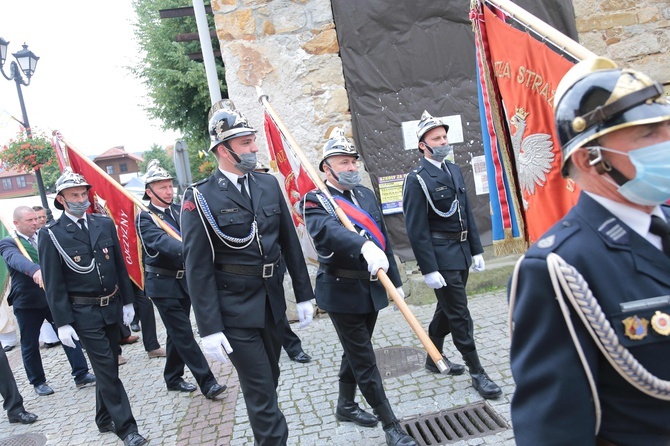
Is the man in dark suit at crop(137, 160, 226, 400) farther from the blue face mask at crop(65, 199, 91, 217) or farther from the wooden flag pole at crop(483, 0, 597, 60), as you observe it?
the wooden flag pole at crop(483, 0, 597, 60)

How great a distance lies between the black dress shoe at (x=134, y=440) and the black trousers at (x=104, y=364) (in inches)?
1.5

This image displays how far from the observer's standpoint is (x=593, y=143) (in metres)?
1.42

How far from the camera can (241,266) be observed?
3.41 metres

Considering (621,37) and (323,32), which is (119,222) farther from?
(621,37)

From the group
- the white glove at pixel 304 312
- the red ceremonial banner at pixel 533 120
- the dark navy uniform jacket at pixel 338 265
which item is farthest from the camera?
the white glove at pixel 304 312

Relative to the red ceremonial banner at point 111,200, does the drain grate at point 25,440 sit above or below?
below

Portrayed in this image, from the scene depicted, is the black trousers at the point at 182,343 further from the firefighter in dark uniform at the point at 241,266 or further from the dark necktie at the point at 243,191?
the dark necktie at the point at 243,191

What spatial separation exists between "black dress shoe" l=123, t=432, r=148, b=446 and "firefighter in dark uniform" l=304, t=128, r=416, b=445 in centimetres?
161

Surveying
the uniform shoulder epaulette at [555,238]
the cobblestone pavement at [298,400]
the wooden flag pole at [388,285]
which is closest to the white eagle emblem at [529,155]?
the wooden flag pole at [388,285]

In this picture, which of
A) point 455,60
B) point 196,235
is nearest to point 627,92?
point 196,235

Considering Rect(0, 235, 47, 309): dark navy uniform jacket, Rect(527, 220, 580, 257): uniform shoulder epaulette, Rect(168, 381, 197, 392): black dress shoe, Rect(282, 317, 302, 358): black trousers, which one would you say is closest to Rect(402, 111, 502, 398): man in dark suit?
Rect(282, 317, 302, 358): black trousers

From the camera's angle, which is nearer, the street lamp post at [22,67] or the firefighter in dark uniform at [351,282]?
the firefighter in dark uniform at [351,282]

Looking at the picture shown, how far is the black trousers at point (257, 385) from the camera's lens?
10.4 ft

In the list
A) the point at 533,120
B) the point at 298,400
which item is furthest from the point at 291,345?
the point at 533,120
